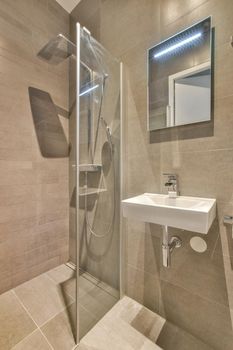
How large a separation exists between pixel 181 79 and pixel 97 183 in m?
0.97

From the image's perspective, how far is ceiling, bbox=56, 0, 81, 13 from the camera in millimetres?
1883

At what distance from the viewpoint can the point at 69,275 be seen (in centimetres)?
184

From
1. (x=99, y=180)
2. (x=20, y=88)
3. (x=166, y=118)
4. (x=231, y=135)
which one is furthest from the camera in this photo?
(x=20, y=88)

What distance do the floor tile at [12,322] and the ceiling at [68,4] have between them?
9.73 feet

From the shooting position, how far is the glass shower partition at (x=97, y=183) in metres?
1.18

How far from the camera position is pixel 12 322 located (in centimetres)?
128

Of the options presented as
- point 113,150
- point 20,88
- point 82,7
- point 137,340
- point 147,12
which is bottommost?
point 137,340

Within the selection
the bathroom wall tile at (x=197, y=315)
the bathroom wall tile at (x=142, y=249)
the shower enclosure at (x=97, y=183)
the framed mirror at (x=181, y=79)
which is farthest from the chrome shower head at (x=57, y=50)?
the bathroom wall tile at (x=197, y=315)

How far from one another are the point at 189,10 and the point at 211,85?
55 cm

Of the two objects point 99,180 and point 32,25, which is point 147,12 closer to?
point 32,25

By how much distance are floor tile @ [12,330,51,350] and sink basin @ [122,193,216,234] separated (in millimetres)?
998

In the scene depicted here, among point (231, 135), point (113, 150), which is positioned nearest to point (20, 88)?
point (113, 150)

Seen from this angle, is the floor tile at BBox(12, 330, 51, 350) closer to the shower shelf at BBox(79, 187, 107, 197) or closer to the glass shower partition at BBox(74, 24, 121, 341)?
the glass shower partition at BBox(74, 24, 121, 341)

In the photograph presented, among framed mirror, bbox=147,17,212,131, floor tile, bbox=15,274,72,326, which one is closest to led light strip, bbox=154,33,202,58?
framed mirror, bbox=147,17,212,131
